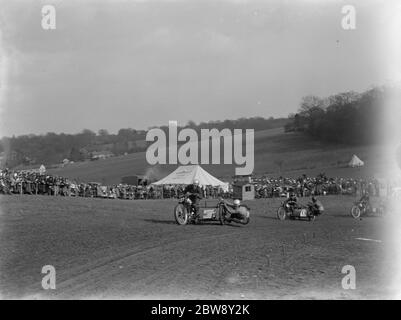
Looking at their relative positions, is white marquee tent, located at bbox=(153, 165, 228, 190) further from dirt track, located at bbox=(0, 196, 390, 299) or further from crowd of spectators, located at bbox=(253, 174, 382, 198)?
dirt track, located at bbox=(0, 196, 390, 299)

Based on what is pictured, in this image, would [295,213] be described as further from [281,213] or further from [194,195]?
[194,195]

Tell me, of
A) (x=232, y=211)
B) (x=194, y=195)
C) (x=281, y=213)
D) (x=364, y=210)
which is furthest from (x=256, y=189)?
(x=194, y=195)

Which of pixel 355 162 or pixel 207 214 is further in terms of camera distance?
pixel 355 162

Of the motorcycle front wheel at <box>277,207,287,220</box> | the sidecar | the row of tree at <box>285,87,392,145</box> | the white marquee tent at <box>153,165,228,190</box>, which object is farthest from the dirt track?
the row of tree at <box>285,87,392,145</box>

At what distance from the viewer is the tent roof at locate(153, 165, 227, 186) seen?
26.6 metres

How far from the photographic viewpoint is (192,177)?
26672mm

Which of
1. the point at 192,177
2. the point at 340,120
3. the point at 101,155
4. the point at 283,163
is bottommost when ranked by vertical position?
the point at 192,177

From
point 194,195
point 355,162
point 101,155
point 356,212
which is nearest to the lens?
point 194,195

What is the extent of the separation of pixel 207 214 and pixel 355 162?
77.1ft

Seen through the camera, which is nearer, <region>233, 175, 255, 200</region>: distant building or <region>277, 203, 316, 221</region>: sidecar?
<region>277, 203, 316, 221</region>: sidecar

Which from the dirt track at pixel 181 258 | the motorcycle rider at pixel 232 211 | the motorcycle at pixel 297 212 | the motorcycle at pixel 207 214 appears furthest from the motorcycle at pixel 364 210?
the motorcycle rider at pixel 232 211

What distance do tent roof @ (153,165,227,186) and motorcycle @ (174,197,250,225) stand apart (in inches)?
436

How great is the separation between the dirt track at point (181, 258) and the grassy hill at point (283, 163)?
19547mm

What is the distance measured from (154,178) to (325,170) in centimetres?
1337
